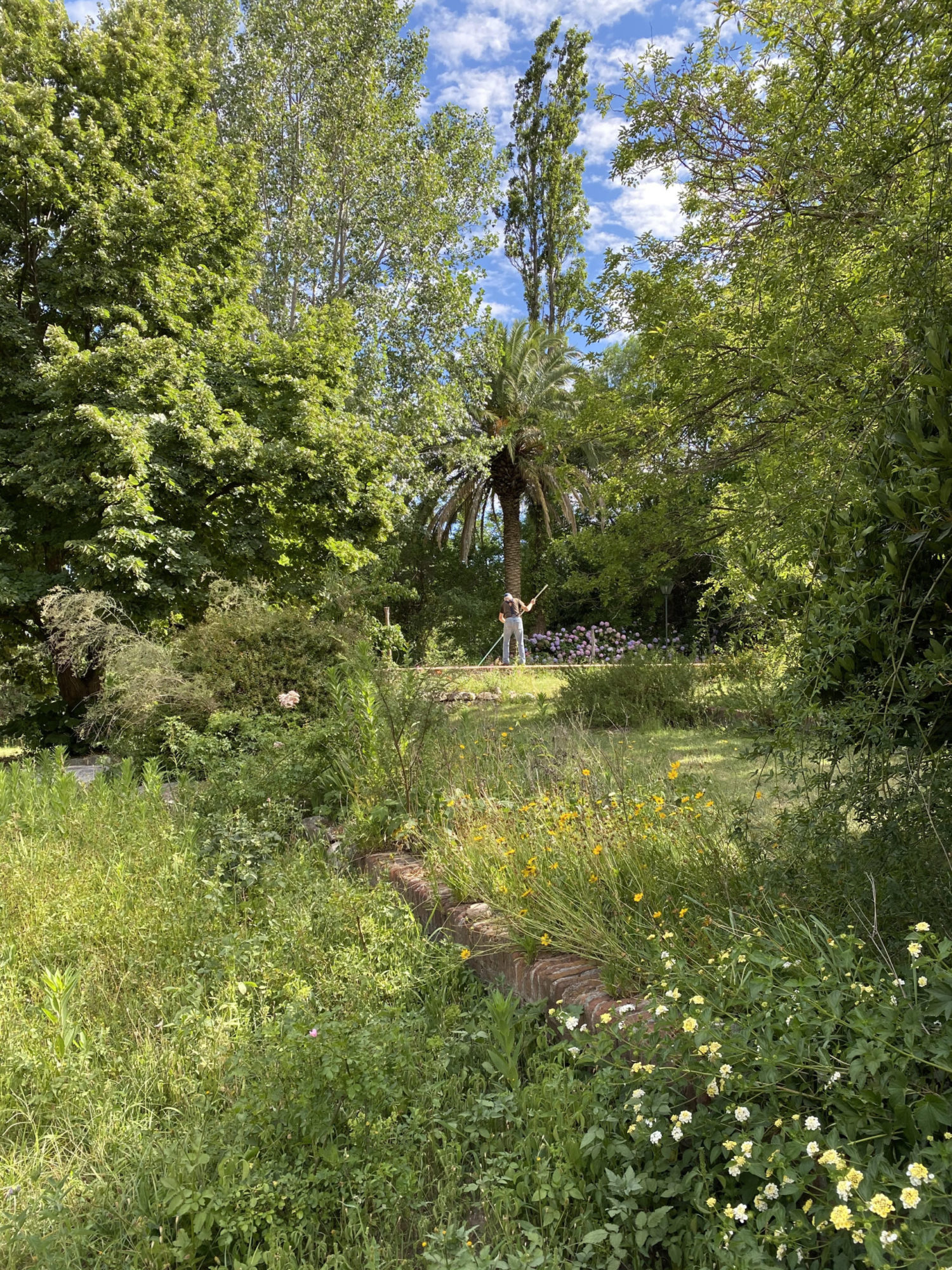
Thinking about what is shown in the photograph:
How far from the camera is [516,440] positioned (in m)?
21.9

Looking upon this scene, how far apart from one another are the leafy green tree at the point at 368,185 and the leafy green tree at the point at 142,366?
3791 millimetres

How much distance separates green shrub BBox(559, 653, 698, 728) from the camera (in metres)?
8.76

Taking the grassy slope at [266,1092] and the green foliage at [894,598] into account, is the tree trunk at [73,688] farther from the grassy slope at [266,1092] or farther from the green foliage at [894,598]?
the green foliage at [894,598]

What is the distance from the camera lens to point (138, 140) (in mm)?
12250

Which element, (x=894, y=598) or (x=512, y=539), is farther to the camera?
(x=512, y=539)

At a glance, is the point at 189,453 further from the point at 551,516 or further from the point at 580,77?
the point at 580,77

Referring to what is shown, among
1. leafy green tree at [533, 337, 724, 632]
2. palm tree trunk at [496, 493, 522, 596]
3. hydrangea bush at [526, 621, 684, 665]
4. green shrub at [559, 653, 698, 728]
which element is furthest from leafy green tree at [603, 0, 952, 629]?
palm tree trunk at [496, 493, 522, 596]

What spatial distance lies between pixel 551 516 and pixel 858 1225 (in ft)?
77.2

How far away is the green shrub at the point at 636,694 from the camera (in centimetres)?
876

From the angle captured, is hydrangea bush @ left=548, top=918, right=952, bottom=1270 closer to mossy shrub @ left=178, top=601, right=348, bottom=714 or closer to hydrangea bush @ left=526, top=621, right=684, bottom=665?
mossy shrub @ left=178, top=601, right=348, bottom=714

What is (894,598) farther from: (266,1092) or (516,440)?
(516,440)

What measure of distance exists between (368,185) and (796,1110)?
1996cm

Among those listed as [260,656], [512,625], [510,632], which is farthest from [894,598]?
[510,632]

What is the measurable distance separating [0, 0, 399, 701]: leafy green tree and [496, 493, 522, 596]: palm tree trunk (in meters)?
9.08
